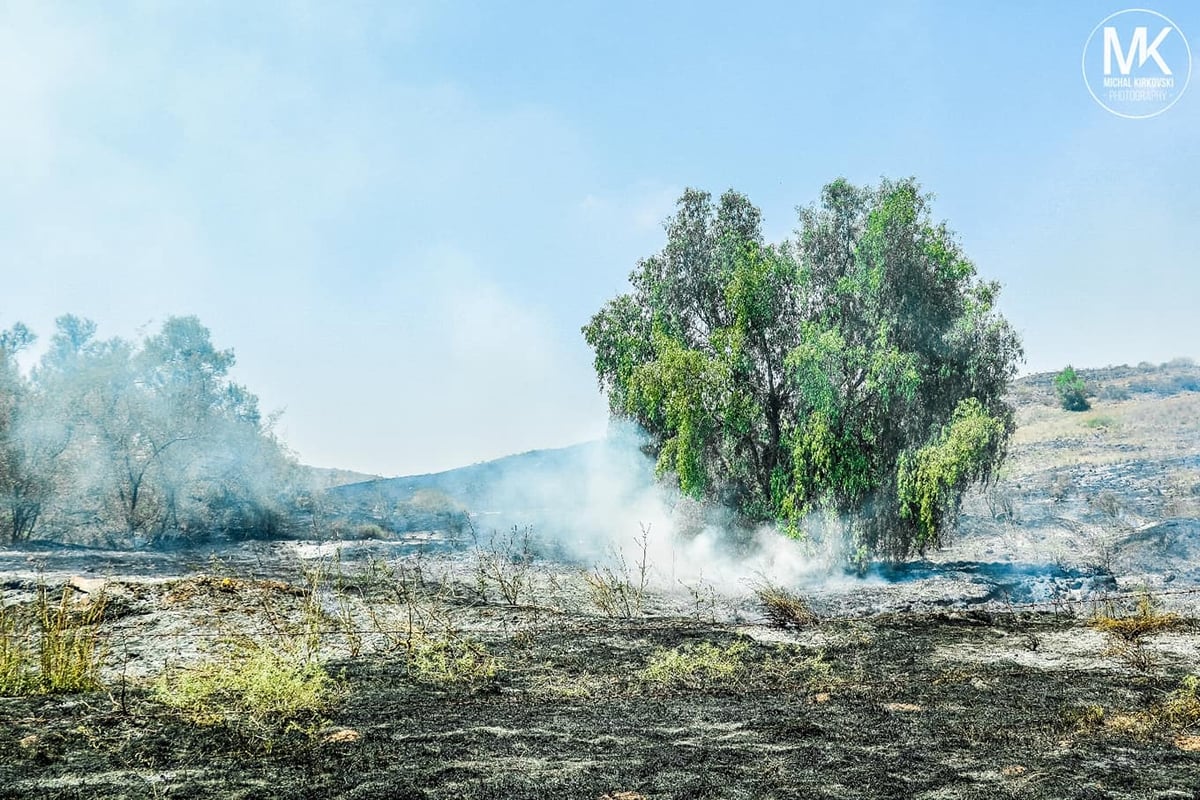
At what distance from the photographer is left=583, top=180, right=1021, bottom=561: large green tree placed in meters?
→ 18.9

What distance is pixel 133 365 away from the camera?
31.7 meters

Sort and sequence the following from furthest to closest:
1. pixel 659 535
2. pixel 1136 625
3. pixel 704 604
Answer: pixel 659 535 → pixel 704 604 → pixel 1136 625

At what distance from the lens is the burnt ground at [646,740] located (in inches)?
161

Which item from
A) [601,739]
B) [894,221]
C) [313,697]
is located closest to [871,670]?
[601,739]

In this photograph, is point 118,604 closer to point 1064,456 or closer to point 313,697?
point 313,697

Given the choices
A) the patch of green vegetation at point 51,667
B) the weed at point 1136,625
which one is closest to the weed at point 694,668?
the patch of green vegetation at point 51,667

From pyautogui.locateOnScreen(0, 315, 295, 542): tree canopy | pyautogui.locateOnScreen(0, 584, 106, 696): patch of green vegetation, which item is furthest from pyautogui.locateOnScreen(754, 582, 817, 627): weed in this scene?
pyautogui.locateOnScreen(0, 315, 295, 542): tree canopy

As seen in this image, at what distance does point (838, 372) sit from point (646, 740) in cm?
1546

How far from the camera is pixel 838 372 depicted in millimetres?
19250

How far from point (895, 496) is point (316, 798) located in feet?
59.1

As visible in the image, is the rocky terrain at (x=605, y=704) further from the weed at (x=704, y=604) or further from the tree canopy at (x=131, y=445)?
the tree canopy at (x=131, y=445)

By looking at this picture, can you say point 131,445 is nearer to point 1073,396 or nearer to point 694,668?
point 694,668

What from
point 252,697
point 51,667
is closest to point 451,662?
point 252,697

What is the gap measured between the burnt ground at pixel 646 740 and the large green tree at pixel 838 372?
37.9ft
